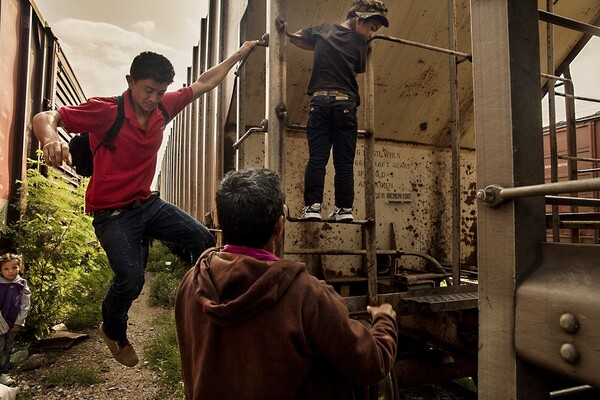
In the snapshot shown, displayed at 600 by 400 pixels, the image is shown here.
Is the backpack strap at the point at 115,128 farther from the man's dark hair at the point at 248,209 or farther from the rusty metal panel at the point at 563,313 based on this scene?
the rusty metal panel at the point at 563,313

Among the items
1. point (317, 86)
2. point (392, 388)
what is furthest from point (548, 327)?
point (317, 86)

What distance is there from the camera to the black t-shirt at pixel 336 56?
97.7 inches

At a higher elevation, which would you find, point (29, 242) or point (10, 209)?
point (10, 209)

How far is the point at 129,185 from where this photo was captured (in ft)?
7.14

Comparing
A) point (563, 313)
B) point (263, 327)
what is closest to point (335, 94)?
point (263, 327)

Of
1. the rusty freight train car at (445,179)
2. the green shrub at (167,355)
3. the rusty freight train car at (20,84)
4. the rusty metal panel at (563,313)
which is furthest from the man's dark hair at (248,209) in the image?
the rusty freight train car at (20,84)

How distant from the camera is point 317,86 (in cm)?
250

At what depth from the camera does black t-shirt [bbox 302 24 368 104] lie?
Answer: 248cm

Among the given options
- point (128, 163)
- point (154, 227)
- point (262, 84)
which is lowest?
point (154, 227)

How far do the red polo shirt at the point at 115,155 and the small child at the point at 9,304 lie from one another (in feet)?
6.30

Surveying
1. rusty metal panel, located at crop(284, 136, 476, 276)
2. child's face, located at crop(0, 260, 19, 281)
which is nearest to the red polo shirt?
Result: rusty metal panel, located at crop(284, 136, 476, 276)

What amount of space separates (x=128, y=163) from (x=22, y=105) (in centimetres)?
322

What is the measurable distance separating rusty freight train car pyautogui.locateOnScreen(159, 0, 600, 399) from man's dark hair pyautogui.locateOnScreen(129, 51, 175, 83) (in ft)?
1.89

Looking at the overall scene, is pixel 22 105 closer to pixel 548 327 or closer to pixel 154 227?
pixel 154 227
